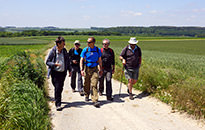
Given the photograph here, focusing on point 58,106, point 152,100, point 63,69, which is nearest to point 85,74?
point 63,69

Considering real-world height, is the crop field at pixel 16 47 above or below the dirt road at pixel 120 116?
below

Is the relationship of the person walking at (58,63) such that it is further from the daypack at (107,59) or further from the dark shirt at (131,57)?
the dark shirt at (131,57)

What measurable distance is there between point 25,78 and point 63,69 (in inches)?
54.8

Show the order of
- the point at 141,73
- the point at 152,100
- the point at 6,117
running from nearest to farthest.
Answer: the point at 6,117 < the point at 152,100 < the point at 141,73

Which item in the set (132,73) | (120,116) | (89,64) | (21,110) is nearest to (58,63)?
(89,64)

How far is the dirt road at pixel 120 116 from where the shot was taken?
15.5 feet

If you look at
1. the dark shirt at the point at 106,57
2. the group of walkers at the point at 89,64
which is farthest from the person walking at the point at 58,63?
the dark shirt at the point at 106,57

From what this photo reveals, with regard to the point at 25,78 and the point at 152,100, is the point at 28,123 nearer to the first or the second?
the point at 25,78

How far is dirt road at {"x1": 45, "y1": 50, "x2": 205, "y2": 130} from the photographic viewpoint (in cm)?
472

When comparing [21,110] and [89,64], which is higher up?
[89,64]

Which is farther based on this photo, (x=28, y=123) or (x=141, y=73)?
(x=141, y=73)

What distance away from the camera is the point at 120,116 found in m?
5.33

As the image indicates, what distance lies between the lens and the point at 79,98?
7.04 metres

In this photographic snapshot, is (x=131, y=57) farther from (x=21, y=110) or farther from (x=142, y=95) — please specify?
(x=21, y=110)
